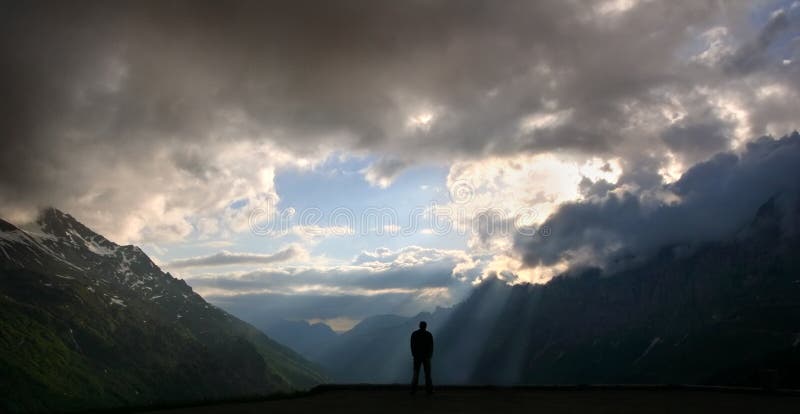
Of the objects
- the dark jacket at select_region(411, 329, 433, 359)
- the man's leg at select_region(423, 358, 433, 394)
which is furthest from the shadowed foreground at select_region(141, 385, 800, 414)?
the dark jacket at select_region(411, 329, 433, 359)

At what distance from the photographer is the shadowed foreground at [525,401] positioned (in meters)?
22.7

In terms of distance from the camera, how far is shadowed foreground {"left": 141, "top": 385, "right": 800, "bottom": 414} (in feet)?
74.5

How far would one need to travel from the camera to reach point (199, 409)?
938 inches

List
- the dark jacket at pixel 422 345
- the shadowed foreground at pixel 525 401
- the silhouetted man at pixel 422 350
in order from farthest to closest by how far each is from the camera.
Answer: the dark jacket at pixel 422 345 → the silhouetted man at pixel 422 350 → the shadowed foreground at pixel 525 401

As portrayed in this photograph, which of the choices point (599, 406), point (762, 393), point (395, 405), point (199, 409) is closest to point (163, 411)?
point (199, 409)

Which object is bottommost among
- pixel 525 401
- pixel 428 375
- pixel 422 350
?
pixel 525 401

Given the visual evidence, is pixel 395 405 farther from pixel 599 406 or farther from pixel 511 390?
pixel 511 390

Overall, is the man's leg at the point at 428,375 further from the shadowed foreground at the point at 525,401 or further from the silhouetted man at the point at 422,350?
the shadowed foreground at the point at 525,401

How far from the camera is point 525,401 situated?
2634 cm

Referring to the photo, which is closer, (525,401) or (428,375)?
(525,401)

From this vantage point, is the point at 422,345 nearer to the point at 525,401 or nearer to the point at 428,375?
the point at 428,375

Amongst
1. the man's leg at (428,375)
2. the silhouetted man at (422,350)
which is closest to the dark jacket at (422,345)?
the silhouetted man at (422,350)

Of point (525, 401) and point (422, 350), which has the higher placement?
point (422, 350)

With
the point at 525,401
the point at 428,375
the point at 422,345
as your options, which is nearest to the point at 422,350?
the point at 422,345
